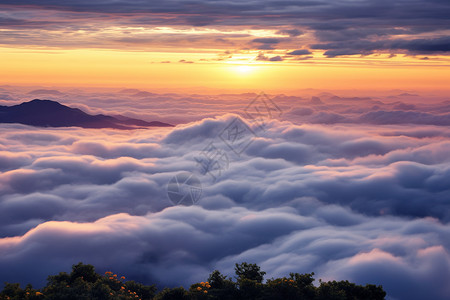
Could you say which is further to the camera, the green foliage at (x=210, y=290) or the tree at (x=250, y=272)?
the tree at (x=250, y=272)

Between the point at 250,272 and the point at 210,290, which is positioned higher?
the point at 250,272

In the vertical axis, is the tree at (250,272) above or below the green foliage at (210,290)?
above

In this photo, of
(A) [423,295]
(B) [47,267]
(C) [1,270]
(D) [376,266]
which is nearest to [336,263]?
(D) [376,266]

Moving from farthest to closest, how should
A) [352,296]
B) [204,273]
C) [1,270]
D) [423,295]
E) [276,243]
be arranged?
[276,243]
[204,273]
[1,270]
[423,295]
[352,296]

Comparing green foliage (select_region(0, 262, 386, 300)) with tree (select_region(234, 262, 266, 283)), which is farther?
tree (select_region(234, 262, 266, 283))

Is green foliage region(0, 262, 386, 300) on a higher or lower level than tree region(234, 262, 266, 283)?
lower

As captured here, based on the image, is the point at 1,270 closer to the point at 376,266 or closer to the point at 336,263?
the point at 336,263

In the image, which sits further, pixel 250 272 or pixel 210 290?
pixel 250 272

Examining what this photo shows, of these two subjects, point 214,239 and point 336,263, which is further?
point 214,239
